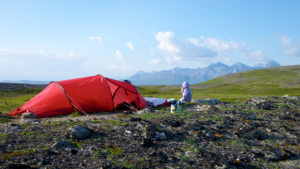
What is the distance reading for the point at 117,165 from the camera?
6973mm

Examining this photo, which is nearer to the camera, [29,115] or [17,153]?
[17,153]

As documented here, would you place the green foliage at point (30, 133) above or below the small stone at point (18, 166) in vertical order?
above

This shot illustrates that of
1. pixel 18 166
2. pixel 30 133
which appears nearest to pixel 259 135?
pixel 18 166

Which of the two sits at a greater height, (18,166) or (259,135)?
(18,166)

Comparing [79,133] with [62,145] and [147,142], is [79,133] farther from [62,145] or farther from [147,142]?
[147,142]

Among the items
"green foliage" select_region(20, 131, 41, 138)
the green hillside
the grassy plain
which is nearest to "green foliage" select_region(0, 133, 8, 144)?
"green foliage" select_region(20, 131, 41, 138)

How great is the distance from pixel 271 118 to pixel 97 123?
11667mm

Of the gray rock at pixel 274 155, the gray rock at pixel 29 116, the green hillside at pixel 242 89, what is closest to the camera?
the gray rock at pixel 274 155

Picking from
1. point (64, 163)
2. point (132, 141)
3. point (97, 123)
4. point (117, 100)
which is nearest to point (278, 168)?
point (132, 141)

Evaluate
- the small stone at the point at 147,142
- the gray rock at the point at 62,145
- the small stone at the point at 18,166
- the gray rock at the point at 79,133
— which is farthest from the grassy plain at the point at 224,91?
the small stone at the point at 147,142

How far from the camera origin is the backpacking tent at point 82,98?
53.7 ft

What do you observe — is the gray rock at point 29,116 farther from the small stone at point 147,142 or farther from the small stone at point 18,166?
the small stone at point 147,142

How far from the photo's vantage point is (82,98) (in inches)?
672

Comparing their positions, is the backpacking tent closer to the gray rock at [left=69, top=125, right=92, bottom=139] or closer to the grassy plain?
the grassy plain
